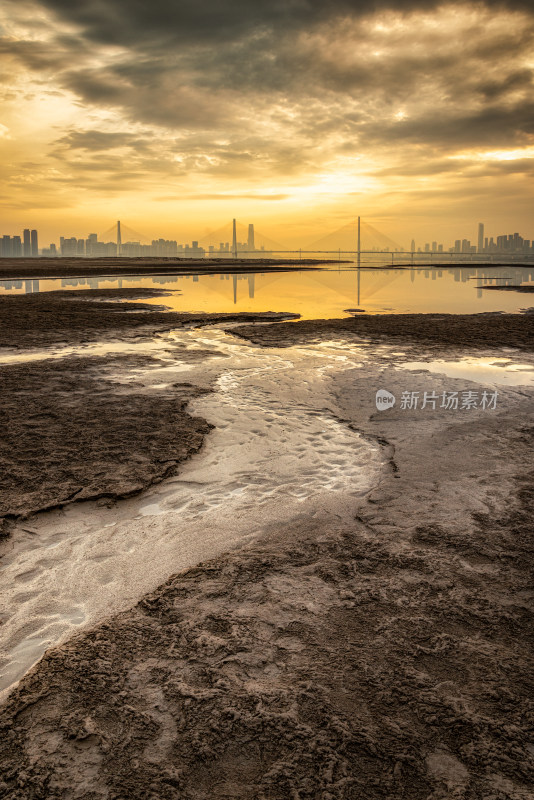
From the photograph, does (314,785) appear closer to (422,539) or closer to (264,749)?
(264,749)

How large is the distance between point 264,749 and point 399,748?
552 mm

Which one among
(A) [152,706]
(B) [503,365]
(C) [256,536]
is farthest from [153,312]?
(A) [152,706]

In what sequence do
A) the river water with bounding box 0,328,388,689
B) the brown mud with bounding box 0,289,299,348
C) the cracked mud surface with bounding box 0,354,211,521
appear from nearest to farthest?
the river water with bounding box 0,328,388,689, the cracked mud surface with bounding box 0,354,211,521, the brown mud with bounding box 0,289,299,348

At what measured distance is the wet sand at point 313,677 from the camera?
205 centimetres

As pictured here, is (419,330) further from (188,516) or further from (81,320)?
(188,516)

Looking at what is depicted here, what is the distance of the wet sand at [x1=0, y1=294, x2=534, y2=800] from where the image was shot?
205 centimetres

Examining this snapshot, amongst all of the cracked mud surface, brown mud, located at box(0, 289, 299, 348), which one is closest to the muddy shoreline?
brown mud, located at box(0, 289, 299, 348)

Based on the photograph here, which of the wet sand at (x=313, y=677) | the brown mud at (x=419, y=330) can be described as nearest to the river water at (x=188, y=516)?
the wet sand at (x=313, y=677)

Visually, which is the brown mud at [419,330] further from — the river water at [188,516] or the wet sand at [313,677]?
the wet sand at [313,677]

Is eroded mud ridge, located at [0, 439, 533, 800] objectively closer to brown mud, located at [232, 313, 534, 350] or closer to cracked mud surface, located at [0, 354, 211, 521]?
cracked mud surface, located at [0, 354, 211, 521]

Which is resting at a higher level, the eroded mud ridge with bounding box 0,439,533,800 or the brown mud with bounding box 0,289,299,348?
the brown mud with bounding box 0,289,299,348

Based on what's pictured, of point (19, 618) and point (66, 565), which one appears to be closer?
point (19, 618)

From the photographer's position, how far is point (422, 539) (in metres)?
3.82

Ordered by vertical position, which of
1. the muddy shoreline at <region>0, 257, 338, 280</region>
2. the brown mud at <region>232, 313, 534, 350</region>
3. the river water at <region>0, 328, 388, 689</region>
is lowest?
the river water at <region>0, 328, 388, 689</region>
